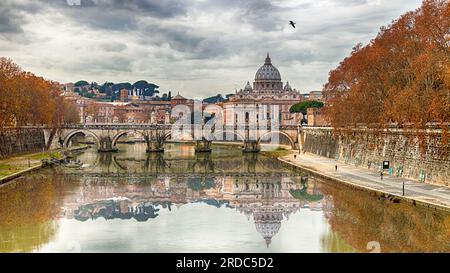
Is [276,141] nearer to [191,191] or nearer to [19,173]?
[19,173]

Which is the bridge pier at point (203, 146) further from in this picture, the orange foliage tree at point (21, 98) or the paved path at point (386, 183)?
the paved path at point (386, 183)

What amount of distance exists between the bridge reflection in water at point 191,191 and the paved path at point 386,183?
8.20ft

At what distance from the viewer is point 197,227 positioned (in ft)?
86.2

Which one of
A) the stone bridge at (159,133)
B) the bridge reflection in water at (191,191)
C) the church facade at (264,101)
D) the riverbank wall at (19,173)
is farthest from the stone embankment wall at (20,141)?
the church facade at (264,101)

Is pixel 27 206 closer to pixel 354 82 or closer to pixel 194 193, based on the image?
pixel 194 193

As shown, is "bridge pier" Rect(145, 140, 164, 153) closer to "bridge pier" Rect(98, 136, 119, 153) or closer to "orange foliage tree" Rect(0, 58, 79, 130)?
"bridge pier" Rect(98, 136, 119, 153)

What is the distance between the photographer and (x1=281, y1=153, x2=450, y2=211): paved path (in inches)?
1171

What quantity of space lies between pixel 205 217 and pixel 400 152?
17032 millimetres

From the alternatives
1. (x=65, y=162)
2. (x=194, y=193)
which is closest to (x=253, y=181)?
(x=194, y=193)

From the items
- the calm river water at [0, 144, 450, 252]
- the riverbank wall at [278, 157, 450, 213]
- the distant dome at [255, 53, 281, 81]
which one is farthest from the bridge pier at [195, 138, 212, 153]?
the distant dome at [255, 53, 281, 81]

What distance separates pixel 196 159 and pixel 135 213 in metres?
38.8

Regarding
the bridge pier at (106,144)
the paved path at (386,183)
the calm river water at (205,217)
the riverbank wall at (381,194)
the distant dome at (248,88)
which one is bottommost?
the calm river water at (205,217)

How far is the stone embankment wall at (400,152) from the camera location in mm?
34188
